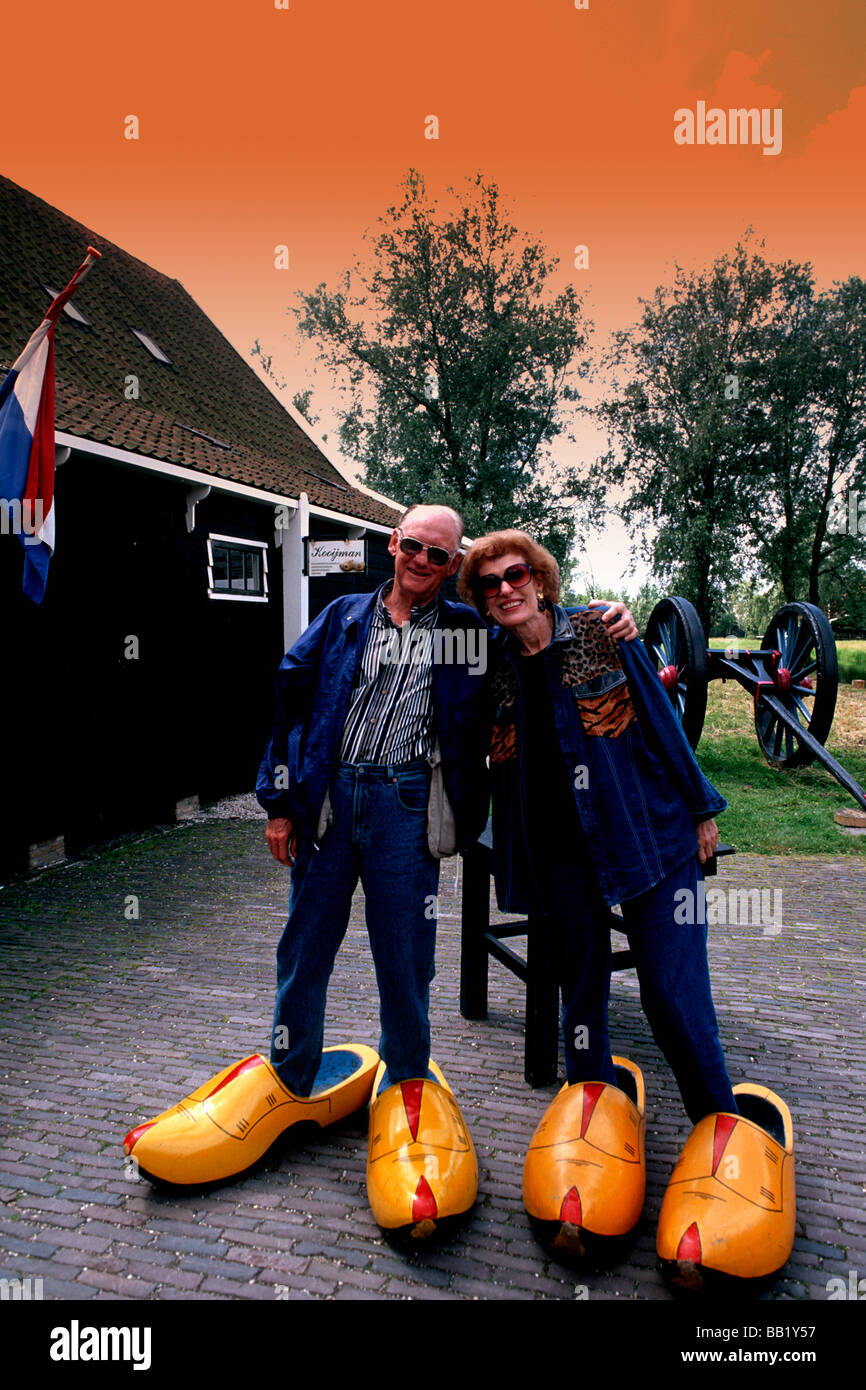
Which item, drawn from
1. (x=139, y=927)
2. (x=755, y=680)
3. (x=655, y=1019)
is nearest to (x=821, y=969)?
(x=655, y=1019)

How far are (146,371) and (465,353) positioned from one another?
16.7m

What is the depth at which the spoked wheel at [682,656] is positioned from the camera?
8.59m

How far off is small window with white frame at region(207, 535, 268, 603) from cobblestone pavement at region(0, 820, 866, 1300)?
403 cm

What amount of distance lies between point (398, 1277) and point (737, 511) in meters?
23.3

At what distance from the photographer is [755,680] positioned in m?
9.58

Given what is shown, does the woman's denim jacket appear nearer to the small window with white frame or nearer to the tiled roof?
the tiled roof

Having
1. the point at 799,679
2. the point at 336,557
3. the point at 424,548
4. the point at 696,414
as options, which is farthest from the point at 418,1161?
the point at 696,414

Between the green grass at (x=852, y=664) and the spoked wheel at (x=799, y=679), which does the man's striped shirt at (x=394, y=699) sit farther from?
the green grass at (x=852, y=664)

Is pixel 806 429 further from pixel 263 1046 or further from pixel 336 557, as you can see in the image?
pixel 263 1046

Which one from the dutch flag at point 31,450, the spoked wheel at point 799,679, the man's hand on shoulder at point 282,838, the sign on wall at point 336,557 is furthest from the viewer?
the sign on wall at point 336,557

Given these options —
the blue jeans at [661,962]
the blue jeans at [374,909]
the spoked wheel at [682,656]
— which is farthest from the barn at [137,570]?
the blue jeans at [661,962]

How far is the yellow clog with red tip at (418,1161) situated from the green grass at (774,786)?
17.8 ft

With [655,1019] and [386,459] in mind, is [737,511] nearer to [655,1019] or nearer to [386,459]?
[386,459]
